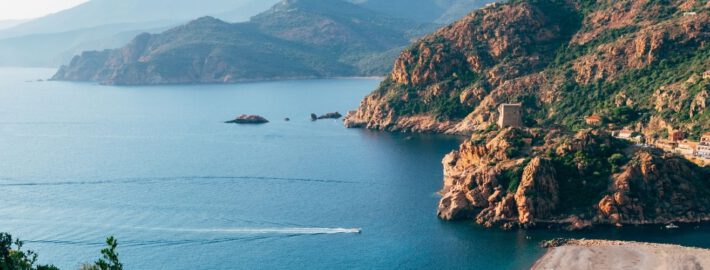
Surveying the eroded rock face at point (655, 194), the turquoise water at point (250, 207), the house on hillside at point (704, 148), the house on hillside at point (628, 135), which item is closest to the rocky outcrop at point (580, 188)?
the eroded rock face at point (655, 194)

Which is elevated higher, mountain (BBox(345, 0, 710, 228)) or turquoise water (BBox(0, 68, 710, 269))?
mountain (BBox(345, 0, 710, 228))

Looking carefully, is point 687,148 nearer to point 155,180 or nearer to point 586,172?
point 586,172

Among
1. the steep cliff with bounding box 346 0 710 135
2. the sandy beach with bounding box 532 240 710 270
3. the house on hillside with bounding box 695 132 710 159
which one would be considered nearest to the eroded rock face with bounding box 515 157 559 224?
the sandy beach with bounding box 532 240 710 270

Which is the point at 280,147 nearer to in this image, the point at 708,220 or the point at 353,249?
the point at 353,249

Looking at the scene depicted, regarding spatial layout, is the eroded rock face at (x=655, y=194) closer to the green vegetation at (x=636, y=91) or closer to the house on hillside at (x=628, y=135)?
the house on hillside at (x=628, y=135)

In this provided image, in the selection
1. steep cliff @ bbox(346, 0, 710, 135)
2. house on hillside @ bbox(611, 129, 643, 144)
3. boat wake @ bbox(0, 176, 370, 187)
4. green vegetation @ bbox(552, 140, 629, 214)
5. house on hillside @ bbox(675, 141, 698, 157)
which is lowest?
boat wake @ bbox(0, 176, 370, 187)

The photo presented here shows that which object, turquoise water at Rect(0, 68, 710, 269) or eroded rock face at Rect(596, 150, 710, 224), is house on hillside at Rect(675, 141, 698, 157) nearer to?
eroded rock face at Rect(596, 150, 710, 224)
